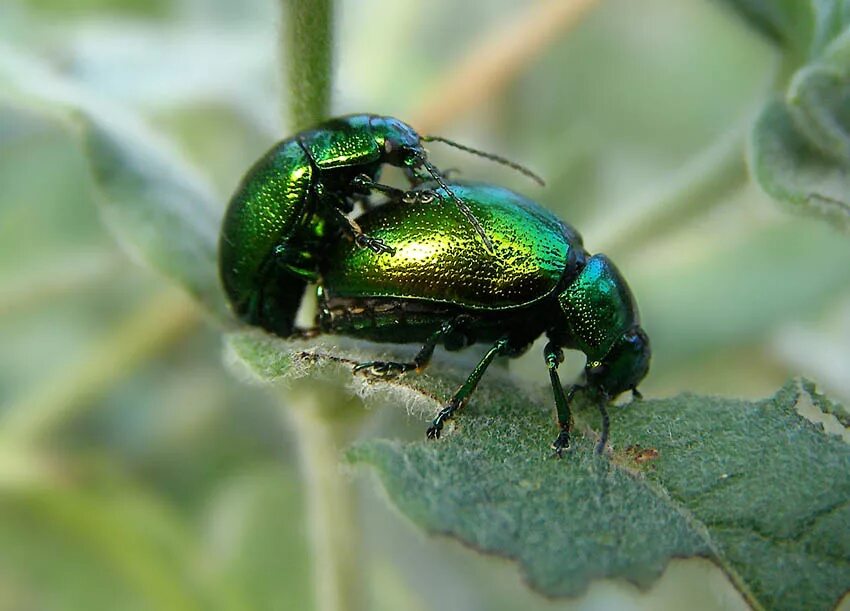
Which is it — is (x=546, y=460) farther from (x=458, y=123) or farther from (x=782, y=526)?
(x=458, y=123)

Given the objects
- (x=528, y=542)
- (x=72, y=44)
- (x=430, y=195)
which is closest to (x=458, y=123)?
(x=72, y=44)

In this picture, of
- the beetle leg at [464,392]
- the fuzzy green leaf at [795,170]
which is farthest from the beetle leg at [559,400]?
the fuzzy green leaf at [795,170]

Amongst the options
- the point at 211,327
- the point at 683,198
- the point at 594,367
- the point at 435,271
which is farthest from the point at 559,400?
the point at 211,327

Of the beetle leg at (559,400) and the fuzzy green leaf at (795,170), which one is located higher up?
the fuzzy green leaf at (795,170)

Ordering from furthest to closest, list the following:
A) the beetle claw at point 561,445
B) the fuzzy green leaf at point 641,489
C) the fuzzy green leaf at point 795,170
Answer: the fuzzy green leaf at point 795,170 → the beetle claw at point 561,445 → the fuzzy green leaf at point 641,489

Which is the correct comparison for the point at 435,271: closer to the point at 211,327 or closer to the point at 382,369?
the point at 382,369

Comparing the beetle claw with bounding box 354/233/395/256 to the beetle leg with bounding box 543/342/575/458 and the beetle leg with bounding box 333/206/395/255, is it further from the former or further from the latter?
the beetle leg with bounding box 543/342/575/458

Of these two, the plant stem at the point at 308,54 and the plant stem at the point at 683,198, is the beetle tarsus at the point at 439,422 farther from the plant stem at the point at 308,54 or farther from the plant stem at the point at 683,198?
the plant stem at the point at 683,198
